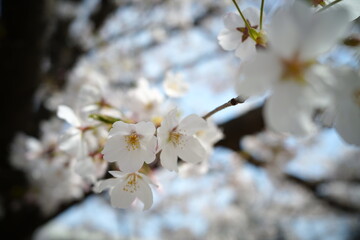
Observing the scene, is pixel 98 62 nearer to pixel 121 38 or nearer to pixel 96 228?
pixel 121 38

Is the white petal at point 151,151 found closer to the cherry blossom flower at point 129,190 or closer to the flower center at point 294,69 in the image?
the cherry blossom flower at point 129,190

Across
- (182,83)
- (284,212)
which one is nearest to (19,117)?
(182,83)

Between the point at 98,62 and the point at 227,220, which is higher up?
the point at 98,62

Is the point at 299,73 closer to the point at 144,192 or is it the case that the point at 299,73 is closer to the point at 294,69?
the point at 294,69

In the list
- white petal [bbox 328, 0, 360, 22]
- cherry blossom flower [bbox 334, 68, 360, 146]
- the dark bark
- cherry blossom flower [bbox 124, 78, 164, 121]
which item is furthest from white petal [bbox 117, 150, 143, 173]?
the dark bark

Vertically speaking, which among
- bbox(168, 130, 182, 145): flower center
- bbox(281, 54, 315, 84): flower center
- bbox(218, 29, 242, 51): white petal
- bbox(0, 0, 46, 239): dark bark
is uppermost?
bbox(0, 0, 46, 239): dark bark

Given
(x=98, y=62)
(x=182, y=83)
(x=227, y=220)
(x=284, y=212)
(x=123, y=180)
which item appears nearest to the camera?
(x=123, y=180)

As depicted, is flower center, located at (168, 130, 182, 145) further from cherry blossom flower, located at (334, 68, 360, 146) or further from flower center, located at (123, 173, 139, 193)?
cherry blossom flower, located at (334, 68, 360, 146)
